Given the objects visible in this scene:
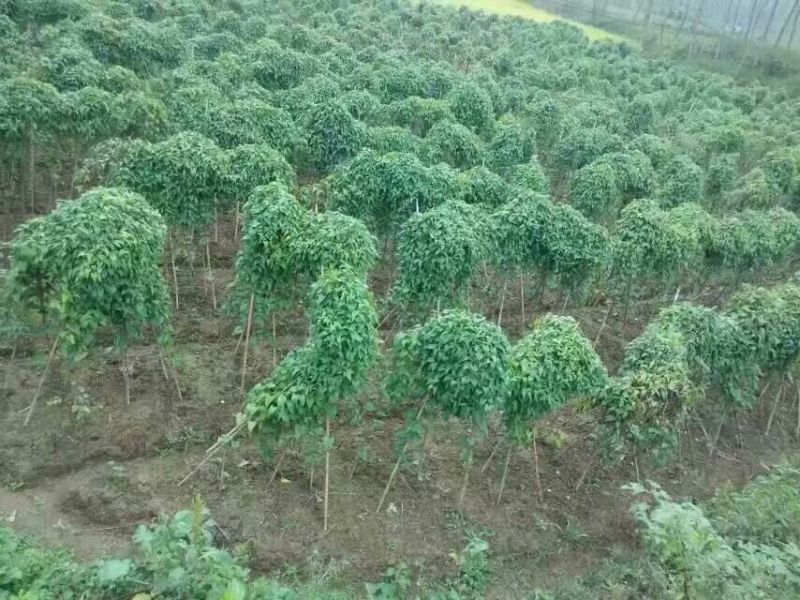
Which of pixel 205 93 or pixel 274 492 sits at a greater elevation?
pixel 205 93

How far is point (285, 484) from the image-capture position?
30.5 feet

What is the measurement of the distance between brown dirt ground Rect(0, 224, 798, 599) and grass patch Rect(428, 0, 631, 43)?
43479 mm

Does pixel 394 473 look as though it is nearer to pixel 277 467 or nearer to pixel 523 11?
pixel 277 467

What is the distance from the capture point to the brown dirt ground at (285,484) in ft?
27.6

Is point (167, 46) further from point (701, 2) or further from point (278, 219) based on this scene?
point (701, 2)

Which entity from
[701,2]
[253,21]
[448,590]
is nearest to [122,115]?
[448,590]

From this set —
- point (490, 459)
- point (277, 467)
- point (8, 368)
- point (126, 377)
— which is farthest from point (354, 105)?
point (277, 467)

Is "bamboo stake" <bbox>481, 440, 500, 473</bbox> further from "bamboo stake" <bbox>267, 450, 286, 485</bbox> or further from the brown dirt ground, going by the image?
"bamboo stake" <bbox>267, 450, 286, 485</bbox>

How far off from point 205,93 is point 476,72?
1413 cm

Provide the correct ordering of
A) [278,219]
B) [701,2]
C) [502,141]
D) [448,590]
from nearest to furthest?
[448,590], [278,219], [502,141], [701,2]

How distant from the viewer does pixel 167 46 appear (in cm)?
2111

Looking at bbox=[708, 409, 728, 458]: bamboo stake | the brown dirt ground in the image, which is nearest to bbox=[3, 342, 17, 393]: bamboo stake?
the brown dirt ground

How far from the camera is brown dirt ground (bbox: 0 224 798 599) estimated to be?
8414 mm

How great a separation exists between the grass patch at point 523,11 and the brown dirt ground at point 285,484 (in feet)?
143
